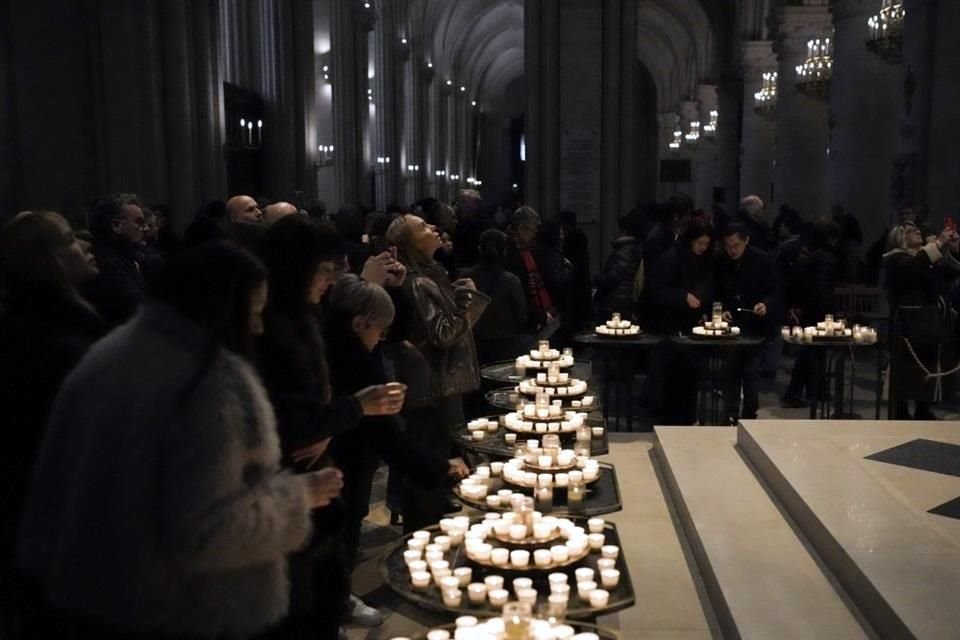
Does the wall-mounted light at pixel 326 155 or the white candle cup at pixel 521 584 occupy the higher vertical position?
the wall-mounted light at pixel 326 155

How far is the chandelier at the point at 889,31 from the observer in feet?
45.5

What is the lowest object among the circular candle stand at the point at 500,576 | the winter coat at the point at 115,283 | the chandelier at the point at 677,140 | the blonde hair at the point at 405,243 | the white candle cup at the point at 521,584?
the circular candle stand at the point at 500,576

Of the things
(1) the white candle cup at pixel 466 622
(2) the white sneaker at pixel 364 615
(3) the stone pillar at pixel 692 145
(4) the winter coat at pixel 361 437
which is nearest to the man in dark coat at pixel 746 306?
(2) the white sneaker at pixel 364 615

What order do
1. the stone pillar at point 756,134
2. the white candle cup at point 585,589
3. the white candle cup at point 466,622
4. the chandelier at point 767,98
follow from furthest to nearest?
1. the stone pillar at point 756,134
2. the chandelier at point 767,98
3. the white candle cup at point 585,589
4. the white candle cup at point 466,622

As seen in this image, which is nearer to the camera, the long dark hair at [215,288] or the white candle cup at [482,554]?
the long dark hair at [215,288]

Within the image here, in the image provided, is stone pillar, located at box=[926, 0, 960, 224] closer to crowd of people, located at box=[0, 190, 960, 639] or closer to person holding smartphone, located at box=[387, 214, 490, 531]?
crowd of people, located at box=[0, 190, 960, 639]

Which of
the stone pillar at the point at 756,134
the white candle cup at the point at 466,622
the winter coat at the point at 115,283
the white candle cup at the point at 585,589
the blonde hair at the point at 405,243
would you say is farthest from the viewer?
the stone pillar at the point at 756,134

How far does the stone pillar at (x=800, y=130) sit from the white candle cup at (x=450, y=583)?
57.9 feet

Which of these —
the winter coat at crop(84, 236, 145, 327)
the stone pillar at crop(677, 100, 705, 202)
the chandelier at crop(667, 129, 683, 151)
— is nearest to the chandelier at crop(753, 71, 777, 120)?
the stone pillar at crop(677, 100, 705, 202)

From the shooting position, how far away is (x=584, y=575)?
3602 mm

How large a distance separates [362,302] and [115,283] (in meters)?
1.93

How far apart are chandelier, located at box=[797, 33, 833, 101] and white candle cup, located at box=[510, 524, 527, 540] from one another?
1653 centimetres

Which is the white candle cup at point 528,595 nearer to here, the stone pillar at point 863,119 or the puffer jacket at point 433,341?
→ the puffer jacket at point 433,341

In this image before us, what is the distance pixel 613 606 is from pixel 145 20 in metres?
9.60
